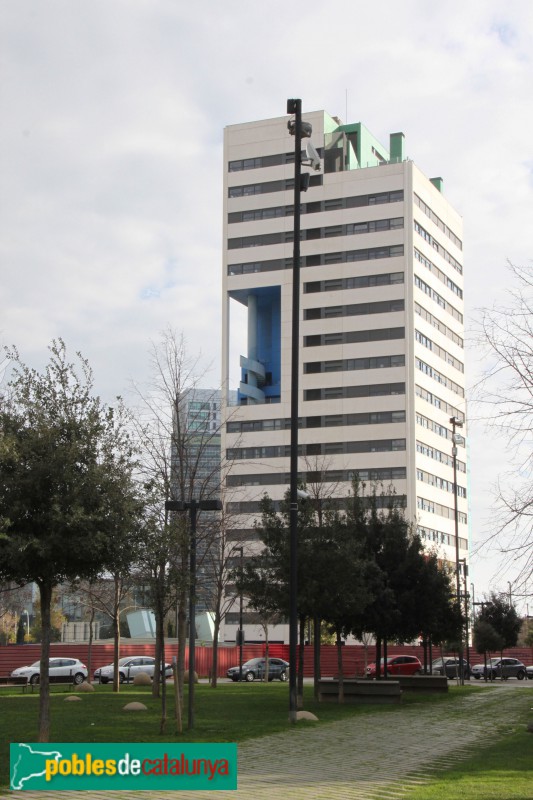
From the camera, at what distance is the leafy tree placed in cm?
1478

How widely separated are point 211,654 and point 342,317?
136 ft

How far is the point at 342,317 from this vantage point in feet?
315

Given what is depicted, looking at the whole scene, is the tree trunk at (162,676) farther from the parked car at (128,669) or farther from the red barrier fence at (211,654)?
the red barrier fence at (211,654)

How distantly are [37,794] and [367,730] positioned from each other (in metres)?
10.8

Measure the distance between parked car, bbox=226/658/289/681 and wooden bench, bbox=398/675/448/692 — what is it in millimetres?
18720

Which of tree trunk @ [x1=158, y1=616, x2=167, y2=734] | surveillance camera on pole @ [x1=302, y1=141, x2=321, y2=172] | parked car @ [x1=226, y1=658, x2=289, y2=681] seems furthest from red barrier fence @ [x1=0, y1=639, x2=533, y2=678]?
surveillance camera on pole @ [x1=302, y1=141, x2=321, y2=172]

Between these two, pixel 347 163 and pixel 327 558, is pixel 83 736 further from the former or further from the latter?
pixel 347 163

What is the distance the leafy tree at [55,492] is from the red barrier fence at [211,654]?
133 ft

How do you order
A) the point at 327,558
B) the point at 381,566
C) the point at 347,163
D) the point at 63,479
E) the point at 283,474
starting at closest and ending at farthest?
the point at 63,479 < the point at 327,558 < the point at 381,566 < the point at 283,474 < the point at 347,163

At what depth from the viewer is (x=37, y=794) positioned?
37.4 feet

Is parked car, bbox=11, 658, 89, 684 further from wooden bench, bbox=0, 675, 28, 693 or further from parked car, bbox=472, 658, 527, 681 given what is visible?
parked car, bbox=472, 658, 527, 681

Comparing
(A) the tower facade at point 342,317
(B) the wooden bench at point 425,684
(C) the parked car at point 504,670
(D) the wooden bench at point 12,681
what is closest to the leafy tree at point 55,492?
(B) the wooden bench at point 425,684

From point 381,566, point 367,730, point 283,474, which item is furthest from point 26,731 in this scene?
point 283,474

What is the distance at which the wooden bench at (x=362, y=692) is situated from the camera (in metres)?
30.8
